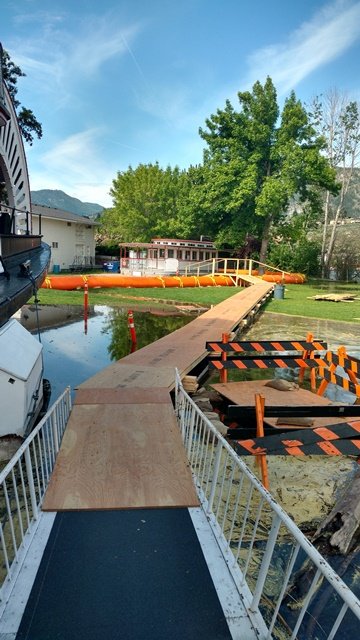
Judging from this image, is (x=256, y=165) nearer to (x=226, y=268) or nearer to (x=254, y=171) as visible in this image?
(x=254, y=171)

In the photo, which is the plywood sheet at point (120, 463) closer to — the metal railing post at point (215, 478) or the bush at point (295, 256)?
the metal railing post at point (215, 478)

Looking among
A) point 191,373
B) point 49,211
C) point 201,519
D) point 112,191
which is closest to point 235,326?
point 191,373

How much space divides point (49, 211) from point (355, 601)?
1858 inches

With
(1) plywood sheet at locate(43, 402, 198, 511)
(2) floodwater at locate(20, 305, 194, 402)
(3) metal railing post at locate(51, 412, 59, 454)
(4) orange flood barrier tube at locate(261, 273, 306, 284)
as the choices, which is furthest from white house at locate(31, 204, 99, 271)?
(3) metal railing post at locate(51, 412, 59, 454)

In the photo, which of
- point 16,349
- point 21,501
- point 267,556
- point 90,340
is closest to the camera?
point 267,556

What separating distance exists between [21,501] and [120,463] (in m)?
1.14

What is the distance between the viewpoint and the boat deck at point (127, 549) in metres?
2.62

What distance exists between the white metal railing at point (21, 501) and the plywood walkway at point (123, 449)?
176 mm

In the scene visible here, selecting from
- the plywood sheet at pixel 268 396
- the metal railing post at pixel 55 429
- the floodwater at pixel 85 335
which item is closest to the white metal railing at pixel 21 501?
the metal railing post at pixel 55 429

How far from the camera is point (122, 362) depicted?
904cm

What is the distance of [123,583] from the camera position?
2955 millimetres

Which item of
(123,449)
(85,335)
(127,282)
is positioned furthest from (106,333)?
(127,282)

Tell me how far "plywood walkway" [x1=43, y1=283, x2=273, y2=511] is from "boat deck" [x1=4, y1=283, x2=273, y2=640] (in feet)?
0.04

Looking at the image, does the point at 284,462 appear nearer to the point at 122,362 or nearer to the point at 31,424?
the point at 31,424
